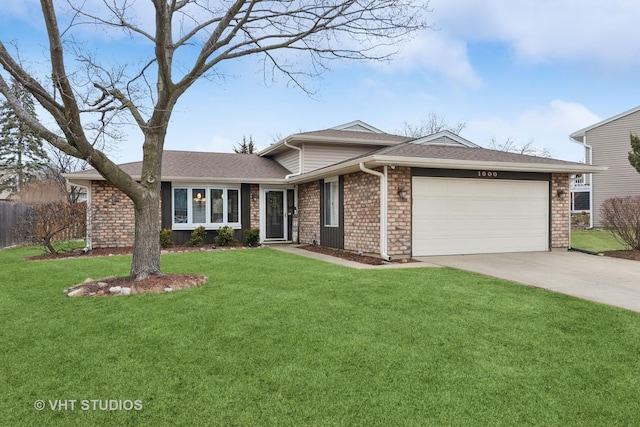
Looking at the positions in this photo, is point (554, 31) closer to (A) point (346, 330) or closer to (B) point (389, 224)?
(B) point (389, 224)

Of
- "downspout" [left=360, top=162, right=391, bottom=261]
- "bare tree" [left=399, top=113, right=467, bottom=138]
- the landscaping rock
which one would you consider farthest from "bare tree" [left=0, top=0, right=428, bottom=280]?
"bare tree" [left=399, top=113, right=467, bottom=138]

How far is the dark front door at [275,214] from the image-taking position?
14867mm

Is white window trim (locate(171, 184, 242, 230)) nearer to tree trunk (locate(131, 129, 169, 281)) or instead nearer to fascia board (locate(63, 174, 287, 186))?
fascia board (locate(63, 174, 287, 186))

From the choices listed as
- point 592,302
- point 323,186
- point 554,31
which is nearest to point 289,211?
point 323,186

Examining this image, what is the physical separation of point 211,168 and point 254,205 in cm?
206

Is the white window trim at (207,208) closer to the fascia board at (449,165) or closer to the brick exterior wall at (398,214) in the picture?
the fascia board at (449,165)

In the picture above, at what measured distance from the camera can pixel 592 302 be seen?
5277 mm

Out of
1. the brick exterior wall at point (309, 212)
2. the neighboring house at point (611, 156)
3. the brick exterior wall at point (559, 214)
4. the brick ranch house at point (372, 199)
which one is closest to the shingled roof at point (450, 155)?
the brick ranch house at point (372, 199)

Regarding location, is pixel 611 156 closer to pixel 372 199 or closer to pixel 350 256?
pixel 372 199

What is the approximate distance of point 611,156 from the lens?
2084cm

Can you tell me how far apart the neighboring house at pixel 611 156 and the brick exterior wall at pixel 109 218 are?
20.4 metres

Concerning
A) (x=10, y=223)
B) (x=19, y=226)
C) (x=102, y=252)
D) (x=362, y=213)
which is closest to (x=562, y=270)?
(x=362, y=213)

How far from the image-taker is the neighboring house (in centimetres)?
2008

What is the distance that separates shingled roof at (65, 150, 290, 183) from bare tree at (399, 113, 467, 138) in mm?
22190
